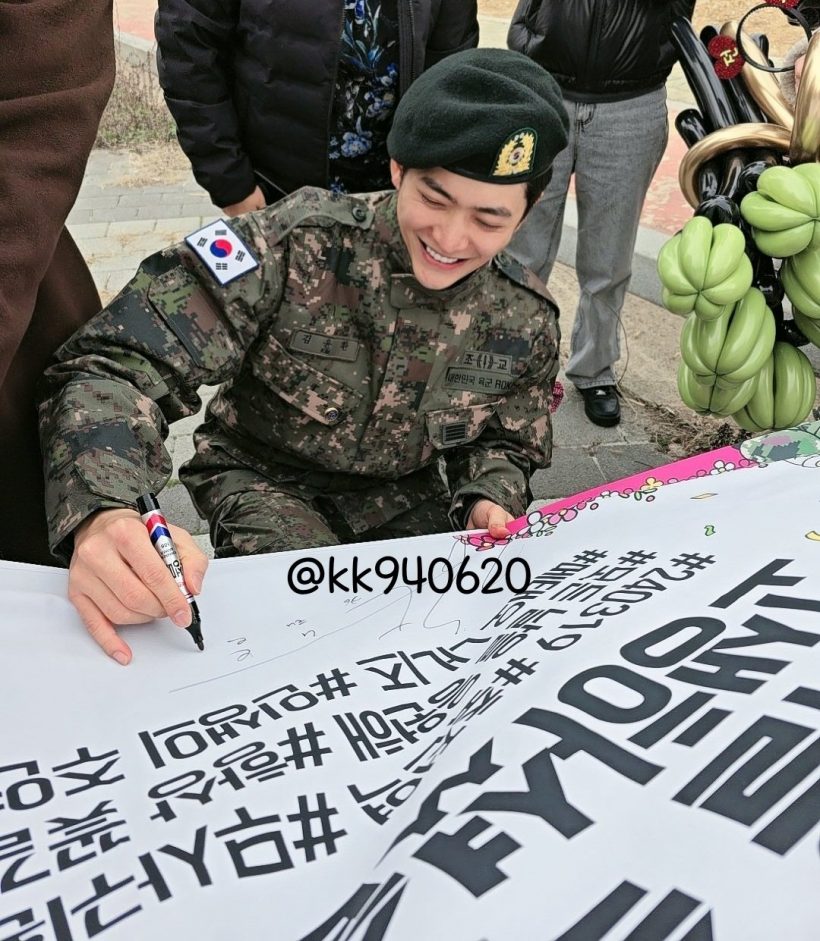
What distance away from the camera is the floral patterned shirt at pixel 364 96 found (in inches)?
83.4

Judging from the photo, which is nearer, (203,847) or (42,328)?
(203,847)

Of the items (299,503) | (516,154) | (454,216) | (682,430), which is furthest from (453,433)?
(682,430)

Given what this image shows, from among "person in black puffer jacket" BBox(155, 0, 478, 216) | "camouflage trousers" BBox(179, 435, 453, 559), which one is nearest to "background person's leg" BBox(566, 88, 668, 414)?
"person in black puffer jacket" BBox(155, 0, 478, 216)

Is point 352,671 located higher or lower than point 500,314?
lower

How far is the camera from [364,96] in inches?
86.9

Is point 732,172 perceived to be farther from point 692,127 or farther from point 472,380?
point 472,380

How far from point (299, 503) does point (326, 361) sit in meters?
0.28

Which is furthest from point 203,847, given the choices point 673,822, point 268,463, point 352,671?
point 268,463

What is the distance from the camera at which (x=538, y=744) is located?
816 mm

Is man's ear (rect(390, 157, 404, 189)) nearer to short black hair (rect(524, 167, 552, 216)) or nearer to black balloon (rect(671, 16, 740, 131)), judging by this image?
short black hair (rect(524, 167, 552, 216))

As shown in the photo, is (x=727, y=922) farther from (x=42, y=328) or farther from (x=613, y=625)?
(x=42, y=328)

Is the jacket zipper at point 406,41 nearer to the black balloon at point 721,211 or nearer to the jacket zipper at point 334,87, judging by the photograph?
the jacket zipper at point 334,87

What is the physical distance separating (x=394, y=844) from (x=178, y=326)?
0.91 m

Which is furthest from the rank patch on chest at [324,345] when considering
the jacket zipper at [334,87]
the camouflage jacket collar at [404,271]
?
the jacket zipper at [334,87]
